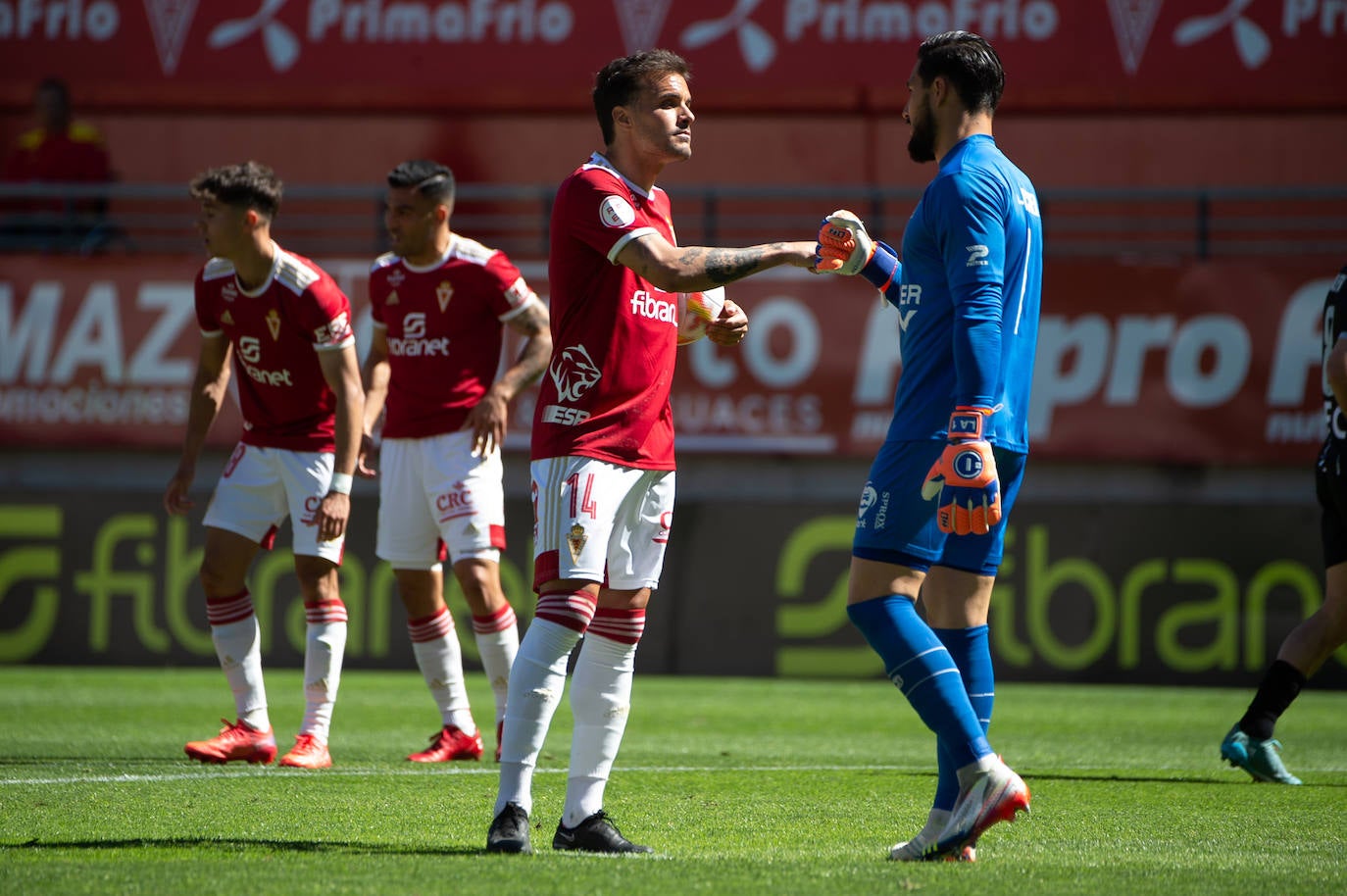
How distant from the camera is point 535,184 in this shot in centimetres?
1800

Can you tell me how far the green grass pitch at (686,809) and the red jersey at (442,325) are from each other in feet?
5.22

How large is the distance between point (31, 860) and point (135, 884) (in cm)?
56

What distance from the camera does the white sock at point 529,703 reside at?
4727mm

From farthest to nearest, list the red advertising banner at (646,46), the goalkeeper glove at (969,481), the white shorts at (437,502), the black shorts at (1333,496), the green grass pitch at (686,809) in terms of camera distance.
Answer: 1. the red advertising banner at (646,46)
2. the white shorts at (437,502)
3. the black shorts at (1333,496)
4. the goalkeeper glove at (969,481)
5. the green grass pitch at (686,809)

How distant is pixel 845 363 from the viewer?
555 inches

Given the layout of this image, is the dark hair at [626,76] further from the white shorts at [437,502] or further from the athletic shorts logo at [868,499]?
the white shorts at [437,502]

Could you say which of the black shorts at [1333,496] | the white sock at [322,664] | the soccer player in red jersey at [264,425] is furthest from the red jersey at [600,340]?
the black shorts at [1333,496]

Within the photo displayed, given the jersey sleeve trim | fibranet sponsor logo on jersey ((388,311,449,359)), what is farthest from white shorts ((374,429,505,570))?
the jersey sleeve trim

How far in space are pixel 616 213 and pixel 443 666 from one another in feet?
11.4

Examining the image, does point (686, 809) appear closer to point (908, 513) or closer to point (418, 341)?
point (908, 513)

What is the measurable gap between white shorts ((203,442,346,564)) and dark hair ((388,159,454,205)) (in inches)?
49.5

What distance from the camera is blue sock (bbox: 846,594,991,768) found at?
461cm

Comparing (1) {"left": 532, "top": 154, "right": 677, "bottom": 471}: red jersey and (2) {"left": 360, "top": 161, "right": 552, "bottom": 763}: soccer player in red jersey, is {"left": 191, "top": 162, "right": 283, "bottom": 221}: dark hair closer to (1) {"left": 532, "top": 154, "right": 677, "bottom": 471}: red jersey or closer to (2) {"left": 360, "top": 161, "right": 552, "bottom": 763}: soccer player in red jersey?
(2) {"left": 360, "top": 161, "right": 552, "bottom": 763}: soccer player in red jersey

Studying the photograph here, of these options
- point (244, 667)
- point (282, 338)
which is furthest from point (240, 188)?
point (244, 667)
